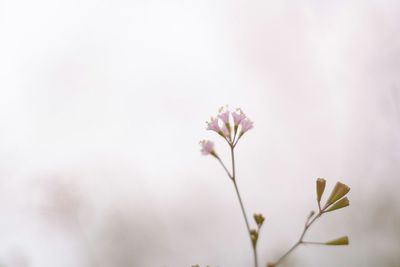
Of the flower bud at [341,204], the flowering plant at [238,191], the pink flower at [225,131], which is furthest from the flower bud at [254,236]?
the pink flower at [225,131]

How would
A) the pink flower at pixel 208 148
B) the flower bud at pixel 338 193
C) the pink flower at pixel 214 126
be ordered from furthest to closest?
1. the pink flower at pixel 214 126
2. the pink flower at pixel 208 148
3. the flower bud at pixel 338 193

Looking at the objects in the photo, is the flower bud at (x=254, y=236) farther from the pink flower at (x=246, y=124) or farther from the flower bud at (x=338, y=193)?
the pink flower at (x=246, y=124)

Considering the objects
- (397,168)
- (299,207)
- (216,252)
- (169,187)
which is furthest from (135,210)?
(397,168)

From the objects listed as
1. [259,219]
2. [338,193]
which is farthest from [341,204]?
[259,219]

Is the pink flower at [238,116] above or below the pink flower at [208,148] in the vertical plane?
above

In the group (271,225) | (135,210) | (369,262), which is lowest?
(369,262)

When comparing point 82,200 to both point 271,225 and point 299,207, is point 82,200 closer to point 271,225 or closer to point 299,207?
point 271,225

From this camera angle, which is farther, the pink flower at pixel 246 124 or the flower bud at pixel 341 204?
the pink flower at pixel 246 124

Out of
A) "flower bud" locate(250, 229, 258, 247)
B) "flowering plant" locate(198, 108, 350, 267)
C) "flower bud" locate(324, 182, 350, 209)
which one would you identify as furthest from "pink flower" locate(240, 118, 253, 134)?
"flower bud" locate(250, 229, 258, 247)

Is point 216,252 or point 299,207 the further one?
point 299,207

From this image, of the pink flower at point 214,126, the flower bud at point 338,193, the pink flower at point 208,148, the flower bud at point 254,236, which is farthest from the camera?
the pink flower at point 214,126

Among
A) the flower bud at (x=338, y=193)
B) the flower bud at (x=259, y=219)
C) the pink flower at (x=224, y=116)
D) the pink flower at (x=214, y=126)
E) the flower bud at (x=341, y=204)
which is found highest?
the pink flower at (x=224, y=116)
